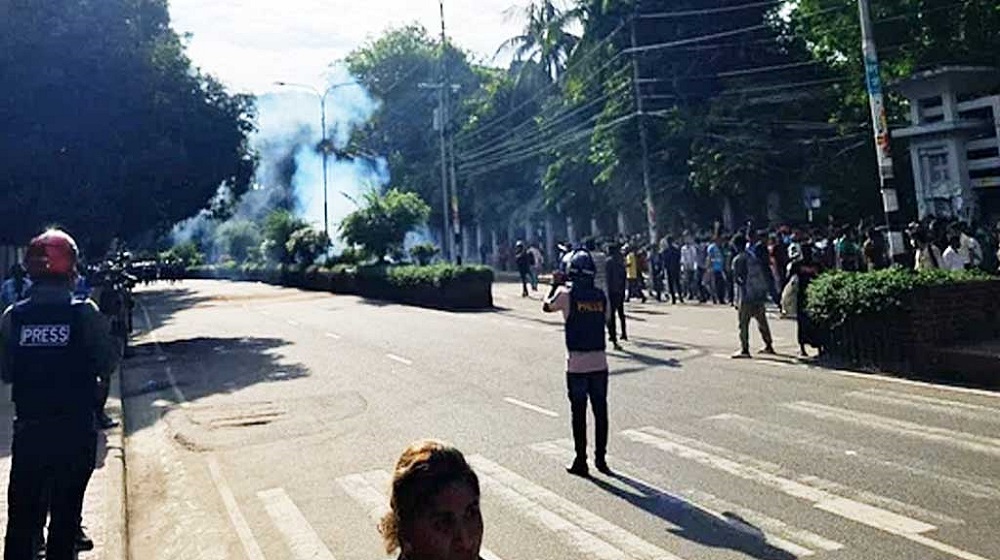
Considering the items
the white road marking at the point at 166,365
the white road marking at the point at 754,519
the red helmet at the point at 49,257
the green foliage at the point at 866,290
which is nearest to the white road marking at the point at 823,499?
the white road marking at the point at 754,519

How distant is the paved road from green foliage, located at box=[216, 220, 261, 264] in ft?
237

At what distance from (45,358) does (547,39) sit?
38.1 metres

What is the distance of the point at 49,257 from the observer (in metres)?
4.75

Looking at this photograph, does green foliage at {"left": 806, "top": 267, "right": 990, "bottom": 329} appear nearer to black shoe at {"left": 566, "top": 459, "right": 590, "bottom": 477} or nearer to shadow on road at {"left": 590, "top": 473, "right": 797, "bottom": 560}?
black shoe at {"left": 566, "top": 459, "right": 590, "bottom": 477}

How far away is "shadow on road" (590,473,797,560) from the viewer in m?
5.51

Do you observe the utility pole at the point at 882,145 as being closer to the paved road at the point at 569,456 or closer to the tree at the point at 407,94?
the paved road at the point at 569,456

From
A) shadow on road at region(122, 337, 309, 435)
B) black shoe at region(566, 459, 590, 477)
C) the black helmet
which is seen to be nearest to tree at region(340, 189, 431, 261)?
shadow on road at region(122, 337, 309, 435)

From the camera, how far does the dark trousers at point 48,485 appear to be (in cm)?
467

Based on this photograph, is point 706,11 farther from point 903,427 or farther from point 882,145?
point 903,427

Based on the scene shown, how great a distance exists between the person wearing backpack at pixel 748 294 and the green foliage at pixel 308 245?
3751 centimetres

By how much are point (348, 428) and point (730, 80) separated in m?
28.2

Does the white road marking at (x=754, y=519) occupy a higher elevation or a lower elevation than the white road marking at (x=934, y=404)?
lower

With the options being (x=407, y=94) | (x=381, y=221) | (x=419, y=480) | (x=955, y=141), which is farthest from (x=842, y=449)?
(x=407, y=94)

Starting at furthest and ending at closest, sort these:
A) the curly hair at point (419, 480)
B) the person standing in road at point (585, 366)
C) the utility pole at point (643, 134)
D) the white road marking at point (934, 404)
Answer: the utility pole at point (643, 134), the white road marking at point (934, 404), the person standing in road at point (585, 366), the curly hair at point (419, 480)
